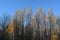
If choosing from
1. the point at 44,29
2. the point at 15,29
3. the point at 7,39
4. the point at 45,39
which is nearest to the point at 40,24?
the point at 44,29

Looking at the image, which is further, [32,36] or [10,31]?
[32,36]

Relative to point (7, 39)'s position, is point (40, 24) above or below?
above

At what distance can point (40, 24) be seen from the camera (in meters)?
20.5

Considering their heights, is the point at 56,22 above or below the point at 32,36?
above

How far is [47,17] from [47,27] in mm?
1825

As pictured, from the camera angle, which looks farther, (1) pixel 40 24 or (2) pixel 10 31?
(1) pixel 40 24

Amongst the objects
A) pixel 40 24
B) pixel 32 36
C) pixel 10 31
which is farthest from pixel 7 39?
pixel 40 24

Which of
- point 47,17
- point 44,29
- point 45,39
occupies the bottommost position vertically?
point 45,39

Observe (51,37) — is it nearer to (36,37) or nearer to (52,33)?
(52,33)

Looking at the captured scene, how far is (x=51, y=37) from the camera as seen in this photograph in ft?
62.2

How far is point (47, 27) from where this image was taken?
2070cm

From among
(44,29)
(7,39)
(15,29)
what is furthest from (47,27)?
(7,39)

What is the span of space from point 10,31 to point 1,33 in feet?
4.09

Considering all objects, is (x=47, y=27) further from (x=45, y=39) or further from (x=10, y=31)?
(x=10, y=31)
